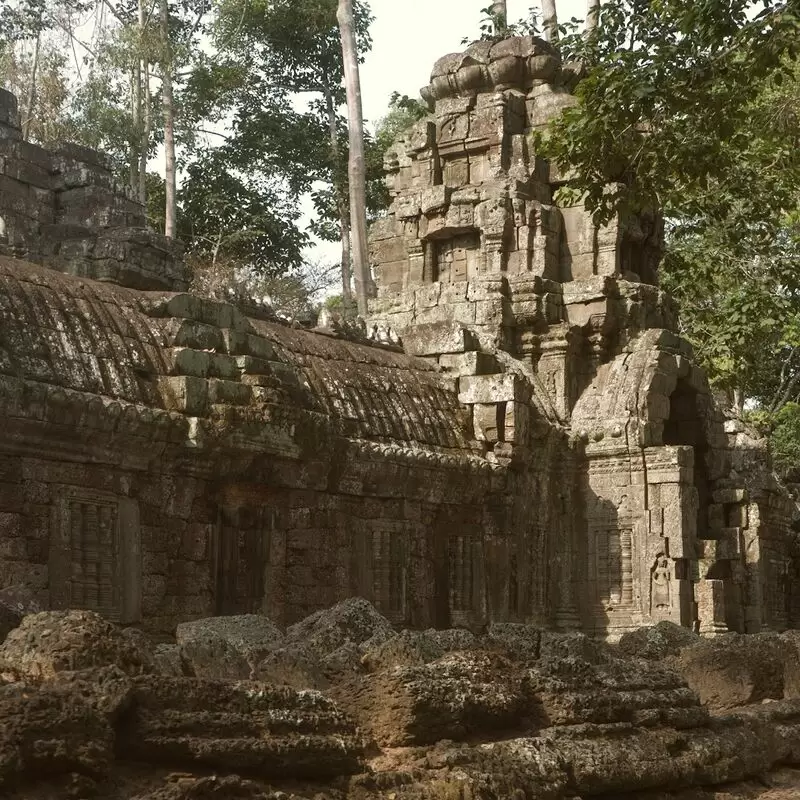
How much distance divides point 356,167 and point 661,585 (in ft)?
41.5

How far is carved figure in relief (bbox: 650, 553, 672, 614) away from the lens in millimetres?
16188

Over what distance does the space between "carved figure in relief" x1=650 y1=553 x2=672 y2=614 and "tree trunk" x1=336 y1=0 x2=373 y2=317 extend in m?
11.0

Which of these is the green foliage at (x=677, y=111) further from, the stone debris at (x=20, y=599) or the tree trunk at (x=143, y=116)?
the tree trunk at (x=143, y=116)

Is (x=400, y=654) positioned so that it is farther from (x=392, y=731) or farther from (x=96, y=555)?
(x=96, y=555)

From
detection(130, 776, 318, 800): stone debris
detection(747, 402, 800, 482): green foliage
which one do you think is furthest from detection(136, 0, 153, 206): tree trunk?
detection(130, 776, 318, 800): stone debris

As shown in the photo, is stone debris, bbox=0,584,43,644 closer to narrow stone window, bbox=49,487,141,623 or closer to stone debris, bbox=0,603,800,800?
narrow stone window, bbox=49,487,141,623

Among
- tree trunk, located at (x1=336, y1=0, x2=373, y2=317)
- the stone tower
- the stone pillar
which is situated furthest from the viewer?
tree trunk, located at (x1=336, y1=0, x2=373, y2=317)

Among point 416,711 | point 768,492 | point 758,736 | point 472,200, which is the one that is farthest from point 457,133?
point 416,711

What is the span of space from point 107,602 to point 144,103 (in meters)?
22.1

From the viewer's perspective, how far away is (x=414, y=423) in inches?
599

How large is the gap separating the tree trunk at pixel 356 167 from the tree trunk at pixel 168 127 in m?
3.62

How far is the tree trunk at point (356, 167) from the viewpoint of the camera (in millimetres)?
26672

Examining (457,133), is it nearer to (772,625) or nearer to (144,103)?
(772,625)

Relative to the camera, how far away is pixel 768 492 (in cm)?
1812
